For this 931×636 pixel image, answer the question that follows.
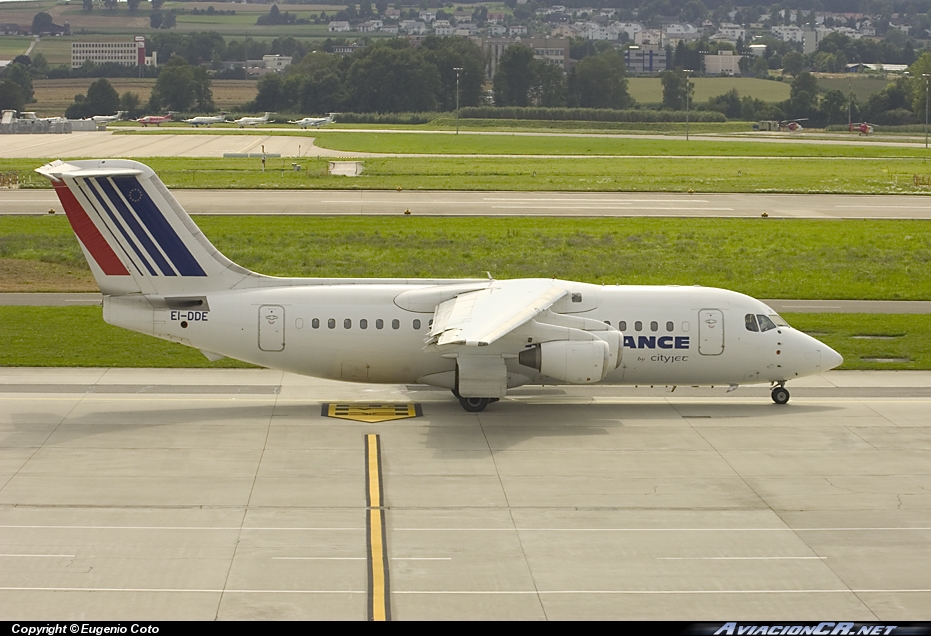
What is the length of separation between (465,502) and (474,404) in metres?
7.69

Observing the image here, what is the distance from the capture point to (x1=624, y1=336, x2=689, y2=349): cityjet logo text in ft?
107

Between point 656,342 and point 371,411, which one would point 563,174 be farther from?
point 371,411

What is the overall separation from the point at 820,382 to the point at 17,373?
25.4 metres

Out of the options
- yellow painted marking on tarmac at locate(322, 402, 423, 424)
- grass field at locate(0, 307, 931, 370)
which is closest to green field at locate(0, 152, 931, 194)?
grass field at locate(0, 307, 931, 370)

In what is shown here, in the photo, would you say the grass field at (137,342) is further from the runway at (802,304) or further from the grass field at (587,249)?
the grass field at (587,249)

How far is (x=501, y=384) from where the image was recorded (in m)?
31.4

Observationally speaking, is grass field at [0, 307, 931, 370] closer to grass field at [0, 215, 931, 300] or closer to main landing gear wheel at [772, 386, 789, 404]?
main landing gear wheel at [772, 386, 789, 404]

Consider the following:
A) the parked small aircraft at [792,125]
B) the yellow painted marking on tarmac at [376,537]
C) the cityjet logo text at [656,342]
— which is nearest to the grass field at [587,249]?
the cityjet logo text at [656,342]

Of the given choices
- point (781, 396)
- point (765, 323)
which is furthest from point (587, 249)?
point (781, 396)

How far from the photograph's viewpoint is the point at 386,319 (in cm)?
3225

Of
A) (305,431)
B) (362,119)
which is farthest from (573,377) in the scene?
(362,119)

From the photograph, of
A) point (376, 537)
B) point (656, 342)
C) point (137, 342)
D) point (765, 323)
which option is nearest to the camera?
point (376, 537)
